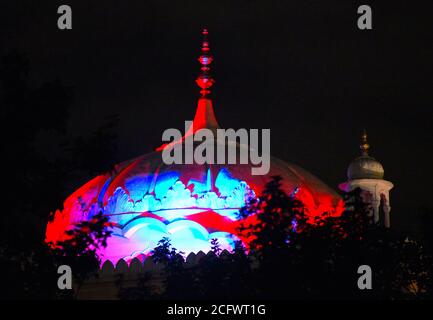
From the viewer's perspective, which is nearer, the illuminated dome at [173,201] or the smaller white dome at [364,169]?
the illuminated dome at [173,201]

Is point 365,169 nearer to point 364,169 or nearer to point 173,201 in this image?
point 364,169

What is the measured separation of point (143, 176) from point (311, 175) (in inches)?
200

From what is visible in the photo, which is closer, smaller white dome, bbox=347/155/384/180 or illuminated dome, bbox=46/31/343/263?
illuminated dome, bbox=46/31/343/263

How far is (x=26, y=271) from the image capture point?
2966 centimetres

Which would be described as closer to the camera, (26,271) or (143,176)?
(26,271)

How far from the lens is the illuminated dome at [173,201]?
158 feet

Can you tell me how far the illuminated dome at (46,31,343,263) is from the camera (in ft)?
158

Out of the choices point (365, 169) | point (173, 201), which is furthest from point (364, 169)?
point (173, 201)

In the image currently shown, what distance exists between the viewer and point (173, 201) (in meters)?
49.1
